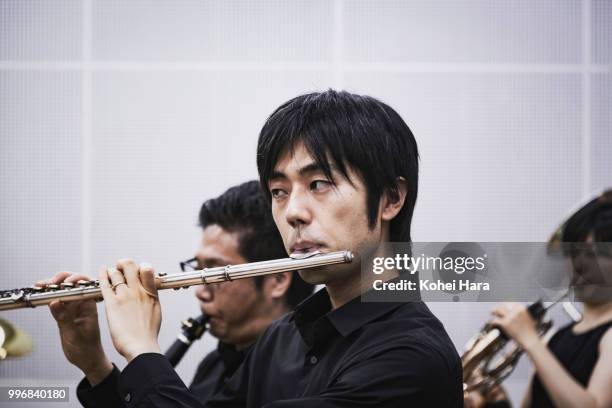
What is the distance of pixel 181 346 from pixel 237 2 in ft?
5.94

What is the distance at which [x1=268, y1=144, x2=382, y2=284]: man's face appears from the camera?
160 centimetres

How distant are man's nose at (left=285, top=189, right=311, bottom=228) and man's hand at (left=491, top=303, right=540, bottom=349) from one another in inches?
53.4

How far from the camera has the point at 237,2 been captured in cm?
356

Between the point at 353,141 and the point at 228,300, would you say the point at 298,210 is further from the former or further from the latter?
the point at 228,300

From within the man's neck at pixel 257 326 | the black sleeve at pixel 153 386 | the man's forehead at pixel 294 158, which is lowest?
the man's neck at pixel 257 326

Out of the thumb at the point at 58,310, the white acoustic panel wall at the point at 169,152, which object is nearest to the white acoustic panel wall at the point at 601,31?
the white acoustic panel wall at the point at 169,152

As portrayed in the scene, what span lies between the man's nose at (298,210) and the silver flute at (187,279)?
79 millimetres

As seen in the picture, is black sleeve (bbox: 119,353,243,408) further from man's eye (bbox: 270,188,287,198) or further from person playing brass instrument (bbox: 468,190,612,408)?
person playing brass instrument (bbox: 468,190,612,408)

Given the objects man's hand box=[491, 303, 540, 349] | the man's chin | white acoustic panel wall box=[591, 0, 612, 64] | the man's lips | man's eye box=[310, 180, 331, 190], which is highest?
white acoustic panel wall box=[591, 0, 612, 64]

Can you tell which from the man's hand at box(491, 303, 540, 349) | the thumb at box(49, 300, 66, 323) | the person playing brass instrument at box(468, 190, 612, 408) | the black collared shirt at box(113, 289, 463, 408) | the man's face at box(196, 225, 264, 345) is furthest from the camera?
the man's hand at box(491, 303, 540, 349)

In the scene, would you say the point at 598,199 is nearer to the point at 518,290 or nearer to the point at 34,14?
the point at 518,290

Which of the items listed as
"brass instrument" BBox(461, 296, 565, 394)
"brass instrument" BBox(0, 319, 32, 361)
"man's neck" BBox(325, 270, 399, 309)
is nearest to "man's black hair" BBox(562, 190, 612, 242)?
"brass instrument" BBox(461, 296, 565, 394)

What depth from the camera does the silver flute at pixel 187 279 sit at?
157 centimetres

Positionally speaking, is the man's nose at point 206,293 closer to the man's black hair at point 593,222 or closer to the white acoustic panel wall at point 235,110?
the white acoustic panel wall at point 235,110
